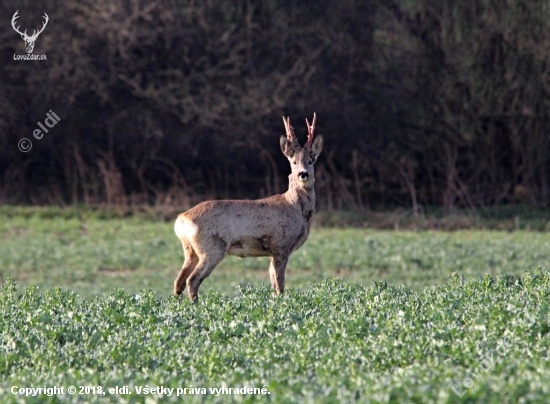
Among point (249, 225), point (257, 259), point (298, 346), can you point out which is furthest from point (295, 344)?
point (257, 259)

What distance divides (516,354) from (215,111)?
18.6 meters

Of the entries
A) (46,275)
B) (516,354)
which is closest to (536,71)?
(46,275)

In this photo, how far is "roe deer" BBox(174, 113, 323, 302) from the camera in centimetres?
838

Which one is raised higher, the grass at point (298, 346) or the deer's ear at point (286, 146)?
the deer's ear at point (286, 146)

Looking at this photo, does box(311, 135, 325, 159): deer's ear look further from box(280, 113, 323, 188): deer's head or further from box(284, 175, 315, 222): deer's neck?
box(284, 175, 315, 222): deer's neck

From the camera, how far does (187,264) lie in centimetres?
875

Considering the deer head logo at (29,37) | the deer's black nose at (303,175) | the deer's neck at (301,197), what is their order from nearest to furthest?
the deer's black nose at (303,175)
the deer's neck at (301,197)
the deer head logo at (29,37)

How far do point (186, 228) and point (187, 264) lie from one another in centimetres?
48

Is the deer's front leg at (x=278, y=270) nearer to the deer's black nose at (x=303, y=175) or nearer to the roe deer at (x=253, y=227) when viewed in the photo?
the roe deer at (x=253, y=227)

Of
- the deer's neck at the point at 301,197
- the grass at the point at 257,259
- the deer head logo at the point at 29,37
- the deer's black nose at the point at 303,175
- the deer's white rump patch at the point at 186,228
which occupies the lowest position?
the grass at the point at 257,259

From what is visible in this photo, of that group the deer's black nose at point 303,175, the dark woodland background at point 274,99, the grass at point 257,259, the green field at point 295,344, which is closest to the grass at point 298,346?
the green field at point 295,344

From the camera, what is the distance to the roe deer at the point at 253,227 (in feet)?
27.5

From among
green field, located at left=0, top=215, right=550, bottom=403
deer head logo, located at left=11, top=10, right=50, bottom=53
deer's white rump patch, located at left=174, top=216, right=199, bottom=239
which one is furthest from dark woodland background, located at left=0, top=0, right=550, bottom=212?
green field, located at left=0, top=215, right=550, bottom=403

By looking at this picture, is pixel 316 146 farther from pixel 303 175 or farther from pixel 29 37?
pixel 29 37
